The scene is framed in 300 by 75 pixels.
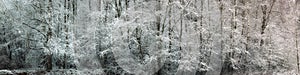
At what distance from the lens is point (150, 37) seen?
2098 centimetres

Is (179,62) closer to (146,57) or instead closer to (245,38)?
(146,57)

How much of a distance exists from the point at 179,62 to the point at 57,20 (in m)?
6.14

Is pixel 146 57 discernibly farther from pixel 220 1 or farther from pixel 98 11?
pixel 220 1

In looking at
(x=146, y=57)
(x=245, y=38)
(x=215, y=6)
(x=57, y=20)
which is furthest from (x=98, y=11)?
(x=245, y=38)

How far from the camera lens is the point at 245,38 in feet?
75.4

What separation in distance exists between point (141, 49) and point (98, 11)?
3018mm

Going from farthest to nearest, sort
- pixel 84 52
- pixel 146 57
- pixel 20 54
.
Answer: pixel 20 54 < pixel 84 52 < pixel 146 57

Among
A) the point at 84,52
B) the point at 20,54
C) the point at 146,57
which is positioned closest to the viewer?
the point at 146,57

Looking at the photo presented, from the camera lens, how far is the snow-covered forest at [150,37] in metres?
20.8

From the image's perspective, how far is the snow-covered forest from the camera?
20.8 meters

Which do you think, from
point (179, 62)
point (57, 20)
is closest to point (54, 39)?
point (57, 20)

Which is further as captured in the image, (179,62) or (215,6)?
(215,6)

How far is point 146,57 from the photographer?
797 inches

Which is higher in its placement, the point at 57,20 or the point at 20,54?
the point at 57,20
